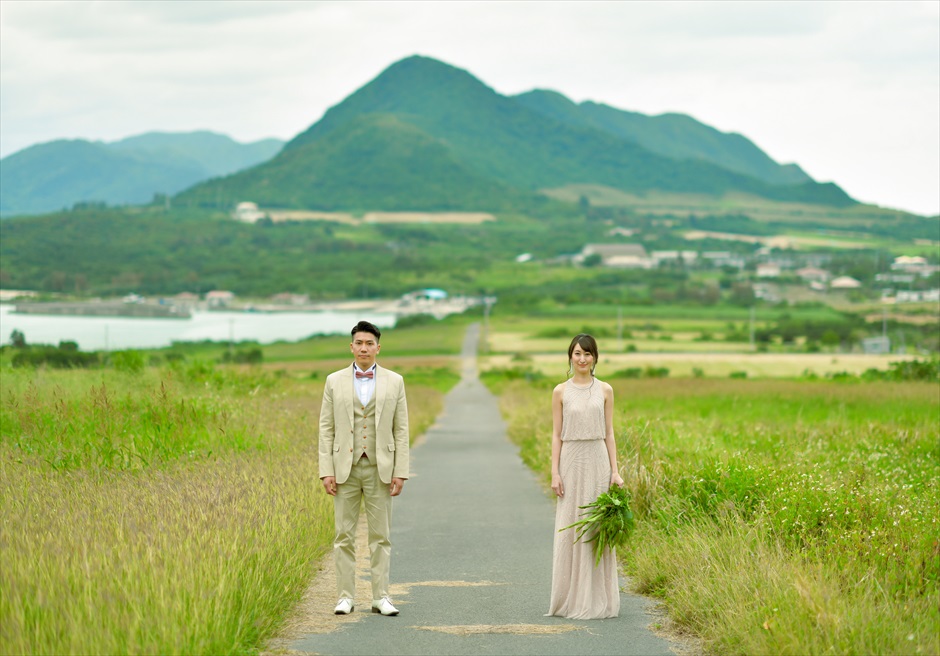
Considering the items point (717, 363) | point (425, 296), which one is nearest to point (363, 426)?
point (717, 363)

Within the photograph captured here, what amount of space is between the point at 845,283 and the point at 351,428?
535 ft

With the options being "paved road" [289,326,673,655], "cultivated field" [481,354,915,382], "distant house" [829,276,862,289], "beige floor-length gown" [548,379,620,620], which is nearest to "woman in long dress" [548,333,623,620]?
"beige floor-length gown" [548,379,620,620]

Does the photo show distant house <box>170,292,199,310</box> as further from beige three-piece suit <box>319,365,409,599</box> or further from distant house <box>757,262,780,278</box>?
distant house <box>757,262,780,278</box>

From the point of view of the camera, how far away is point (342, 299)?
15550 centimetres

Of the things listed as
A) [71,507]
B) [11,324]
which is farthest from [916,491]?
[11,324]

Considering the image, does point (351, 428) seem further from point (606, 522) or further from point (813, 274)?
point (813, 274)

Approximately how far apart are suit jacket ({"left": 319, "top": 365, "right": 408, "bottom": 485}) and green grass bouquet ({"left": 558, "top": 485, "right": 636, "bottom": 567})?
141 centimetres

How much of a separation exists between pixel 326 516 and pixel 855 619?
6468mm

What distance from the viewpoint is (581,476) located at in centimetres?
866

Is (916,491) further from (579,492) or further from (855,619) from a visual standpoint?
(855,619)

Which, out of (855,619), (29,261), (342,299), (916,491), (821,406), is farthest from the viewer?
(342,299)

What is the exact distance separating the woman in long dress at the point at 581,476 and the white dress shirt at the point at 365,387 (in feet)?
4.58

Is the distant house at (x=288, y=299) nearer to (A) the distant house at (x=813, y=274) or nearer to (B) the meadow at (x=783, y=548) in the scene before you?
Answer: (A) the distant house at (x=813, y=274)

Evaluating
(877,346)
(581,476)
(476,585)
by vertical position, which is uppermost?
(581,476)
